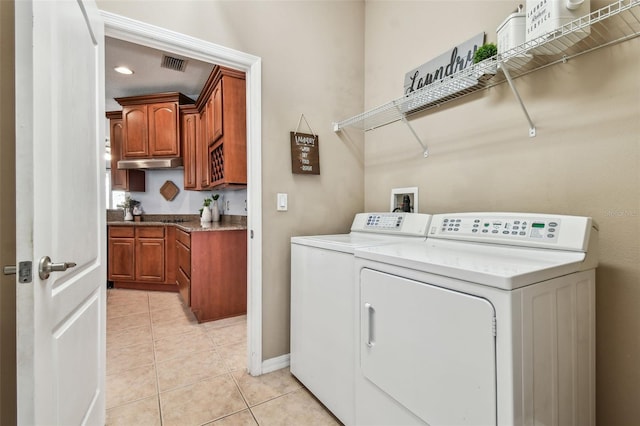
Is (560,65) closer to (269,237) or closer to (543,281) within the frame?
(543,281)

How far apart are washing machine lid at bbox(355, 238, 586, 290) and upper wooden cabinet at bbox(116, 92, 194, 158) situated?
378cm

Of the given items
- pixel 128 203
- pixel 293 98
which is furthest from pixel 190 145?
pixel 293 98

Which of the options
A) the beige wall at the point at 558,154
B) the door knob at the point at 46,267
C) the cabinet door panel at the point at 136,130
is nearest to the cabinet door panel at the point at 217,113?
the cabinet door panel at the point at 136,130

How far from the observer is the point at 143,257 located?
159 inches

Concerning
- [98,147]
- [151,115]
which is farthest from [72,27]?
[151,115]

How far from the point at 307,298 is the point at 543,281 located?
115 centimetres

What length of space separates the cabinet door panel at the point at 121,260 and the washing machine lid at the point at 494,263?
3848 mm

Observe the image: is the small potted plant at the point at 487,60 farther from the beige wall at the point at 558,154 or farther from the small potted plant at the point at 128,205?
the small potted plant at the point at 128,205

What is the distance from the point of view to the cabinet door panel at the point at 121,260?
4059mm

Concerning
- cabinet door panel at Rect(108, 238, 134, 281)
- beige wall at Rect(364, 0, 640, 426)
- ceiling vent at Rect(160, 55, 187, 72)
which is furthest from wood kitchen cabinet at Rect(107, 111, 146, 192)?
beige wall at Rect(364, 0, 640, 426)

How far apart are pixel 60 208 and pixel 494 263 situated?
139cm

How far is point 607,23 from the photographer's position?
3.70ft

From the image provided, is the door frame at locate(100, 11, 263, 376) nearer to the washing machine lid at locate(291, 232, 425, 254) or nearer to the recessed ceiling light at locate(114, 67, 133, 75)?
the washing machine lid at locate(291, 232, 425, 254)

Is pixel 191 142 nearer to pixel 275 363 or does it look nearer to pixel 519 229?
pixel 275 363
